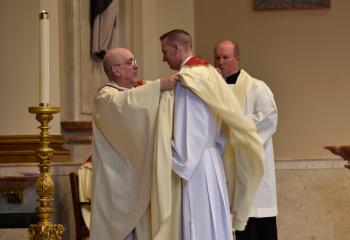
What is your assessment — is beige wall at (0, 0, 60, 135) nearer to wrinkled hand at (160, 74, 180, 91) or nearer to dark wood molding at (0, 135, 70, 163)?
dark wood molding at (0, 135, 70, 163)

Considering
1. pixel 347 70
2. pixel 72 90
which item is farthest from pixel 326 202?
pixel 347 70

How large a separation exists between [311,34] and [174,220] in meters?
6.13

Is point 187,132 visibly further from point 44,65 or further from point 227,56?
point 227,56

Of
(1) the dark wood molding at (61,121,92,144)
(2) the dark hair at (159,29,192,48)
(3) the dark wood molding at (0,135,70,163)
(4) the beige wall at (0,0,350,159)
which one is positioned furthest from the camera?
(4) the beige wall at (0,0,350,159)

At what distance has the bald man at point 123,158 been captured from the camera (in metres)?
4.35

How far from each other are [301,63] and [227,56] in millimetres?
4643

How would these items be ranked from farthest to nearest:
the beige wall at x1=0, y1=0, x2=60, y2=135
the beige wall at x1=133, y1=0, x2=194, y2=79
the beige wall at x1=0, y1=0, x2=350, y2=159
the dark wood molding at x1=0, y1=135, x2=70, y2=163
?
the beige wall at x1=0, y1=0, x2=350, y2=159 → the beige wall at x1=133, y1=0, x2=194, y2=79 → the beige wall at x1=0, y1=0, x2=60, y2=135 → the dark wood molding at x1=0, y1=135, x2=70, y2=163

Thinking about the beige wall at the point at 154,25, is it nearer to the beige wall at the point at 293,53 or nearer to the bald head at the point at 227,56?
the beige wall at the point at 293,53

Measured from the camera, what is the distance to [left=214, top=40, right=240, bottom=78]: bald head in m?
5.52

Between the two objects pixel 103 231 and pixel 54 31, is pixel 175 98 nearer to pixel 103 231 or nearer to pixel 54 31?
pixel 103 231

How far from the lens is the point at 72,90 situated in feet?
24.2

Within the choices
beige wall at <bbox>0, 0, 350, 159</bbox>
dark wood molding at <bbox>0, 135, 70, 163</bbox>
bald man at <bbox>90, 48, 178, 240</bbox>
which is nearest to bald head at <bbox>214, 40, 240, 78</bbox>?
bald man at <bbox>90, 48, 178, 240</bbox>

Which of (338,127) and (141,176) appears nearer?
(141,176)

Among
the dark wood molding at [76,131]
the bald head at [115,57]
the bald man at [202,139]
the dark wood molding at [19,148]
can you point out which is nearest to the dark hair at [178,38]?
the bald man at [202,139]
